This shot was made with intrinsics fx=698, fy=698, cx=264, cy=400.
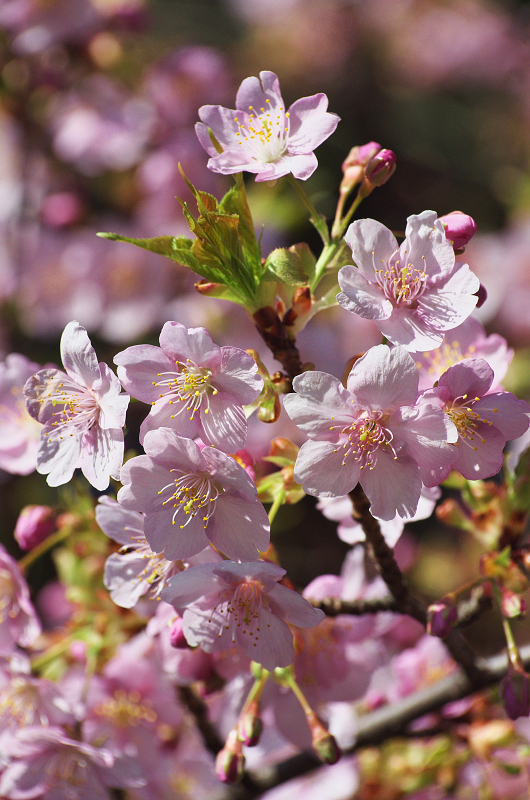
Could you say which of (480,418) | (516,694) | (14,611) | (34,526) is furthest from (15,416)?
(516,694)

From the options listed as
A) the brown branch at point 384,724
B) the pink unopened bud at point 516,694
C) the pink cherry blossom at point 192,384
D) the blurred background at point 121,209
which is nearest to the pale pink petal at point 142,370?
the pink cherry blossom at point 192,384

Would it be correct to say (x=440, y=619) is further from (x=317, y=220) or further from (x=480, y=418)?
(x=317, y=220)

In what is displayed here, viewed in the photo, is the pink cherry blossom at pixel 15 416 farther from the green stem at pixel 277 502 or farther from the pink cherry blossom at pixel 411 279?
the pink cherry blossom at pixel 411 279

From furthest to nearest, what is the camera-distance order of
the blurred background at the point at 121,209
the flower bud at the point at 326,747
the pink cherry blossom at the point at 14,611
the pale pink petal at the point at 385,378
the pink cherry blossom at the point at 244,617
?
the blurred background at the point at 121,209 < the pink cherry blossom at the point at 14,611 < the flower bud at the point at 326,747 < the pink cherry blossom at the point at 244,617 < the pale pink petal at the point at 385,378

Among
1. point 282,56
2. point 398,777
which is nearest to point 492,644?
point 398,777

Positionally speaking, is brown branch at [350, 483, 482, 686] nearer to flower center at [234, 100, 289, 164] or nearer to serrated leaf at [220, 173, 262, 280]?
serrated leaf at [220, 173, 262, 280]

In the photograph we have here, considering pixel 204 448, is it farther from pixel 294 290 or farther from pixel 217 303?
pixel 217 303
